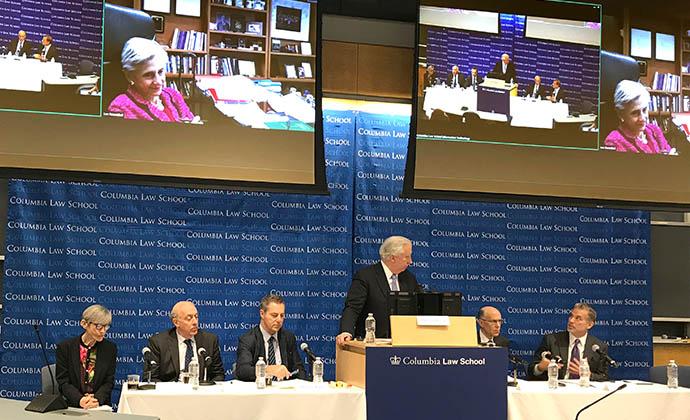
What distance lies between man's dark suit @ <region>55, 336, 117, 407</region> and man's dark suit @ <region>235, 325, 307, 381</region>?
742mm

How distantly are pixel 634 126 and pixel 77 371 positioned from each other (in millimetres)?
4261

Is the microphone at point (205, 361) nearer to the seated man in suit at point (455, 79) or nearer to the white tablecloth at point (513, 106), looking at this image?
the white tablecloth at point (513, 106)

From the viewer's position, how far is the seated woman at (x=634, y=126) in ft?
22.9

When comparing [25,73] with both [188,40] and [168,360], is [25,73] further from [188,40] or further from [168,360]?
[168,360]

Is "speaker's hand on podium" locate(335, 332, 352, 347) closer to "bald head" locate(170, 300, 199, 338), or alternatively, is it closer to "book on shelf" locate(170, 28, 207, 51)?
"bald head" locate(170, 300, 199, 338)

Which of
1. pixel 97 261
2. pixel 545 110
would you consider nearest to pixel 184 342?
pixel 97 261

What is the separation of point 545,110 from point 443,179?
0.94 metres

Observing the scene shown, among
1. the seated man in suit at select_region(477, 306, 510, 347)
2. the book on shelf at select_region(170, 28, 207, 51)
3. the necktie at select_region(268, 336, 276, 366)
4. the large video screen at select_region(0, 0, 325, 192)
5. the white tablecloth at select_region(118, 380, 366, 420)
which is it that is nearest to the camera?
the white tablecloth at select_region(118, 380, 366, 420)

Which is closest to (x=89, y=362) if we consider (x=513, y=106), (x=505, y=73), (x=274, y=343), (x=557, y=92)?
(x=274, y=343)

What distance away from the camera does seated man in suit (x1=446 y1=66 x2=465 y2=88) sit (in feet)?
22.0

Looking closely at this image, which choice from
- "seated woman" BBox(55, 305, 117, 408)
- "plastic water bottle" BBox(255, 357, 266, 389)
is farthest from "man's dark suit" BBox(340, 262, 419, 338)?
"seated woman" BBox(55, 305, 117, 408)

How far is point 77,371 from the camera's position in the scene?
542 cm

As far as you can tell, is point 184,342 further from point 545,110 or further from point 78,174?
point 545,110

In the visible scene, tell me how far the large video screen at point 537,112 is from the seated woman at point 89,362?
2287 mm
